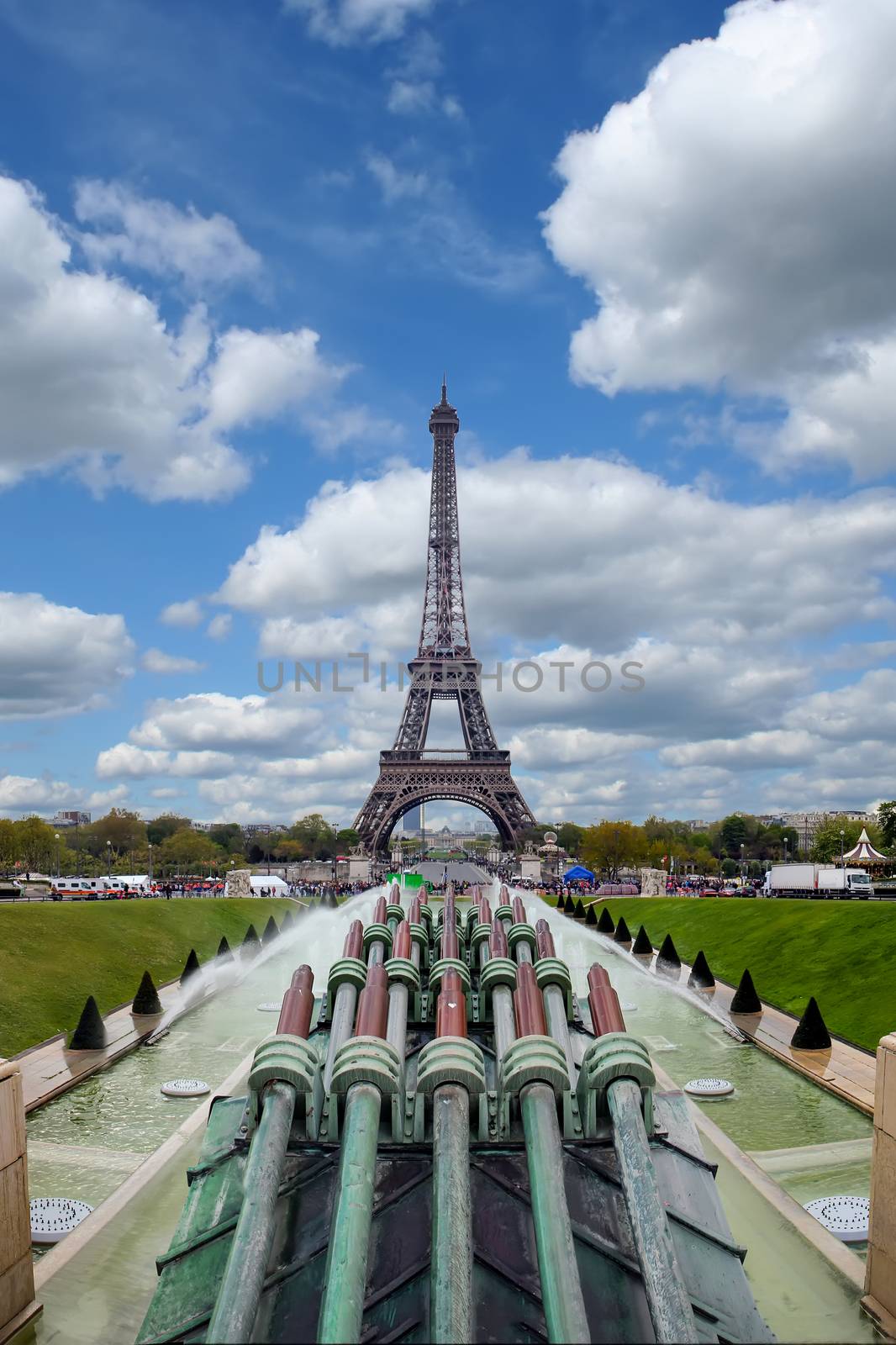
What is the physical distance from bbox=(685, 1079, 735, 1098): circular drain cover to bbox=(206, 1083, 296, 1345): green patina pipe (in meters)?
15.0

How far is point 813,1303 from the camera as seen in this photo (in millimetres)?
10586

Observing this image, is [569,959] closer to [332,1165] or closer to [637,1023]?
[637,1023]

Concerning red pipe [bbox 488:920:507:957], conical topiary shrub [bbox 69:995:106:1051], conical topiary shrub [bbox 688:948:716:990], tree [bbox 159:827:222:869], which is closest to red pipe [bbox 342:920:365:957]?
red pipe [bbox 488:920:507:957]

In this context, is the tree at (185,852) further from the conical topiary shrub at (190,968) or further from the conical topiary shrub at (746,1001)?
the conical topiary shrub at (746,1001)

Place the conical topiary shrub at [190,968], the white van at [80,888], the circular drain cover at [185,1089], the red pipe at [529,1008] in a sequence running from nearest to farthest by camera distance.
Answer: the red pipe at [529,1008]
the circular drain cover at [185,1089]
the conical topiary shrub at [190,968]
the white van at [80,888]

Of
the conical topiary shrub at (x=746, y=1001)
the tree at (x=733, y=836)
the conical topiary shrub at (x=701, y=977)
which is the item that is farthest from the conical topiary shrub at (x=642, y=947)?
the tree at (x=733, y=836)

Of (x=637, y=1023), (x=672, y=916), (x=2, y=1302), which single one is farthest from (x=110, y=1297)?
(x=672, y=916)

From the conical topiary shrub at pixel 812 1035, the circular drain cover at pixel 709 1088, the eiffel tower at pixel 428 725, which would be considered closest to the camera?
the circular drain cover at pixel 709 1088

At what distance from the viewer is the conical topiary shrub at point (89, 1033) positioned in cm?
2431

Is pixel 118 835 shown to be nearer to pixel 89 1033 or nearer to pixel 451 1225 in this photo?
pixel 89 1033

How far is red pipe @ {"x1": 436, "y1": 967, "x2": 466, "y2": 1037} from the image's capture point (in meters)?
8.63


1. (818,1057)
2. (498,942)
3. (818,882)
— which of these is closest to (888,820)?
(818,882)

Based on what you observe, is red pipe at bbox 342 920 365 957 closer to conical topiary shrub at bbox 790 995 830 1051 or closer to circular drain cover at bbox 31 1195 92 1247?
circular drain cover at bbox 31 1195 92 1247

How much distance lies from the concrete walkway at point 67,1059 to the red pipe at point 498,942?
11050mm
